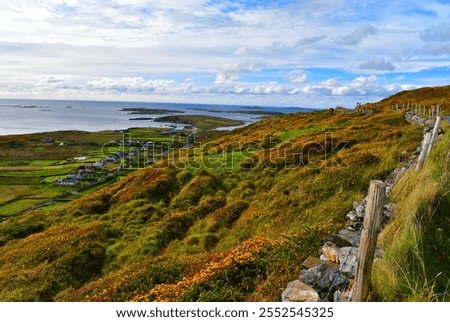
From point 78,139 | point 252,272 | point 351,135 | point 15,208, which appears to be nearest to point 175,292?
point 252,272

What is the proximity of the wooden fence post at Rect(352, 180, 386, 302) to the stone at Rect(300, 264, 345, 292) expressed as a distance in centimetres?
107

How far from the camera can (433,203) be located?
8266 mm

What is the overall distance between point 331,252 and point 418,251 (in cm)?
200

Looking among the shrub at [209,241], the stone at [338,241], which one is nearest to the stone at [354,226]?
the stone at [338,241]

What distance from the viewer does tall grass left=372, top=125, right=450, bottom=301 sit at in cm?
552

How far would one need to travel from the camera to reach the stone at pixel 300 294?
6.22 metres

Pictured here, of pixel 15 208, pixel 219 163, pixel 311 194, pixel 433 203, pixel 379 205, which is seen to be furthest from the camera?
pixel 15 208

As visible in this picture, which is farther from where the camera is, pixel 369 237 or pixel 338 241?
pixel 338 241

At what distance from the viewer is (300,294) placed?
6.44 m

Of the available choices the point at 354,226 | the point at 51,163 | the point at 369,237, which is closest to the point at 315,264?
the point at 369,237

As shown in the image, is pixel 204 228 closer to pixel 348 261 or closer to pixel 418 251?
pixel 348 261

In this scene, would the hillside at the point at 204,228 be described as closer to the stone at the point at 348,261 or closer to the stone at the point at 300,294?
the stone at the point at 300,294

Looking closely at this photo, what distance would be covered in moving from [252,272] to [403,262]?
430cm
